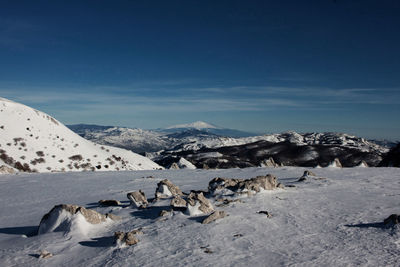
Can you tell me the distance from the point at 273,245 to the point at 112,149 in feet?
233

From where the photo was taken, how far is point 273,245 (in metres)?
8.65

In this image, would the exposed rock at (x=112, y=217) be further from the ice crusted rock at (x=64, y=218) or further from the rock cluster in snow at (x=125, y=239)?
the rock cluster in snow at (x=125, y=239)

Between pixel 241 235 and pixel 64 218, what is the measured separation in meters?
6.72

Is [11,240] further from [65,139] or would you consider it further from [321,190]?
[65,139]

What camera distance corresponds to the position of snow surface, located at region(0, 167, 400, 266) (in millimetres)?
7961

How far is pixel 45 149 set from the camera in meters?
58.7

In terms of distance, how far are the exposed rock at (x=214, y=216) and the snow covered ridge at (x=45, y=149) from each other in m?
49.9

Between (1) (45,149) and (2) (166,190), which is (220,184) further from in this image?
(1) (45,149)

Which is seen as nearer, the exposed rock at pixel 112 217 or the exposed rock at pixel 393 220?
the exposed rock at pixel 393 220

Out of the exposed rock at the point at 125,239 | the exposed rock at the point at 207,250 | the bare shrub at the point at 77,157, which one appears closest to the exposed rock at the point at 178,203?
the exposed rock at the point at 125,239

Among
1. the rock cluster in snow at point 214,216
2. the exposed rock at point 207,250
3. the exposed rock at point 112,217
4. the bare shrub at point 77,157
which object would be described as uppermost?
the rock cluster in snow at point 214,216

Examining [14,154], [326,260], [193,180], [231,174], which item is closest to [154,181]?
[193,180]

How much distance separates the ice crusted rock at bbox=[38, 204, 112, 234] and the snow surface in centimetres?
29

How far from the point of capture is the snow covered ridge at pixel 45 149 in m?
53.4
